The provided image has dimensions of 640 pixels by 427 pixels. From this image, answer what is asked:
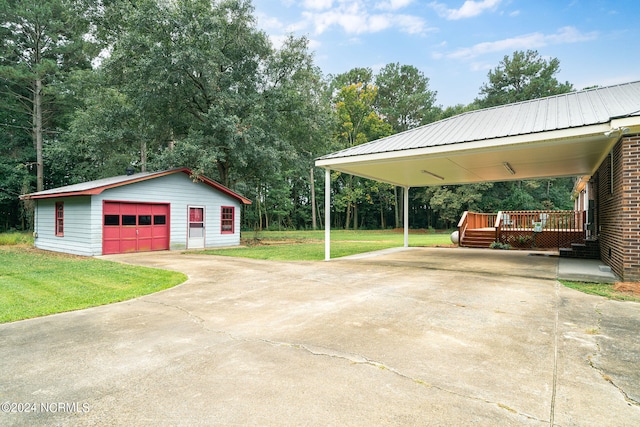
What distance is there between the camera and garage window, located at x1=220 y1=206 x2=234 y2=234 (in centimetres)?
1614

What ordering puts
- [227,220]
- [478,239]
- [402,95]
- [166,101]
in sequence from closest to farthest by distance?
[478,239] < [166,101] < [227,220] < [402,95]

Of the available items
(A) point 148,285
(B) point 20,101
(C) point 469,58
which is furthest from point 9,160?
(C) point 469,58

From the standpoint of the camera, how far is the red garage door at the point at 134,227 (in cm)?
1229

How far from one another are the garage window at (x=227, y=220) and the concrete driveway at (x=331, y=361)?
10.5 metres

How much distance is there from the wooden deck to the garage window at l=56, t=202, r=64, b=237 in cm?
1694

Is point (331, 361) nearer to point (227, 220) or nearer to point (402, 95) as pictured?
point (227, 220)

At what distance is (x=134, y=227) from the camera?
1306 cm

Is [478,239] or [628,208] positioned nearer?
[628,208]

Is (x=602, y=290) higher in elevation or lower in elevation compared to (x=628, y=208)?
lower

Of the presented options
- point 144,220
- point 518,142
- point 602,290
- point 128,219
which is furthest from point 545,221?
point 128,219

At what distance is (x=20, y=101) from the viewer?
81.1ft

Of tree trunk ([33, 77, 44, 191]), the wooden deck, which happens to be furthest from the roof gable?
the wooden deck

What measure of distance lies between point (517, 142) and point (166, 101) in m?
15.0

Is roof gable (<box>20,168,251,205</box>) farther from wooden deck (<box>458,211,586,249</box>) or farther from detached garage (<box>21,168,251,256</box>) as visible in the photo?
wooden deck (<box>458,211,586,249</box>)
